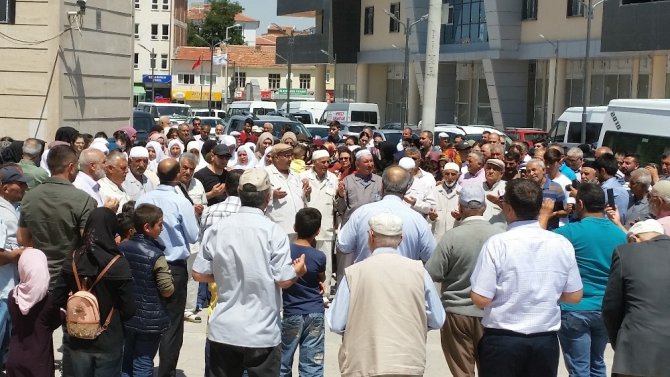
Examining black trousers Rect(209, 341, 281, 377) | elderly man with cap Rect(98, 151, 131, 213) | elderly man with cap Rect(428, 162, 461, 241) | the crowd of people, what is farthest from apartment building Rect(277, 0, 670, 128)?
black trousers Rect(209, 341, 281, 377)

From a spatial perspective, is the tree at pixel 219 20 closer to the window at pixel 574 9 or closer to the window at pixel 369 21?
the window at pixel 369 21

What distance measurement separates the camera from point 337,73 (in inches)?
3068

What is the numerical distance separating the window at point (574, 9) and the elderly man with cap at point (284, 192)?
4170cm

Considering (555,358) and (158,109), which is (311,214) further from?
(158,109)

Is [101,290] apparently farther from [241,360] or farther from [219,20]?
[219,20]

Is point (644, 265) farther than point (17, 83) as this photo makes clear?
No

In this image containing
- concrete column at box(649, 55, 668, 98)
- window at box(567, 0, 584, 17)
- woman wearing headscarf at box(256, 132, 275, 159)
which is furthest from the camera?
window at box(567, 0, 584, 17)

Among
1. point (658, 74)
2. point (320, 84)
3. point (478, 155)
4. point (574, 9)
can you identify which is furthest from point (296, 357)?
point (320, 84)

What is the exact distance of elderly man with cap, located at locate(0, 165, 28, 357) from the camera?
7.67 meters

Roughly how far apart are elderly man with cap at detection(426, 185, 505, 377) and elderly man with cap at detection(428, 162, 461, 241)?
4.51m

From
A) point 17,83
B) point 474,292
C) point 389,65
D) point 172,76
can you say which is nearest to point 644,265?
point 474,292

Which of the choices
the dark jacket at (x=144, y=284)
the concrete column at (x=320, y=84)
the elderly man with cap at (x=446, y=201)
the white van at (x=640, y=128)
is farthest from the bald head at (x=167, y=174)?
the concrete column at (x=320, y=84)

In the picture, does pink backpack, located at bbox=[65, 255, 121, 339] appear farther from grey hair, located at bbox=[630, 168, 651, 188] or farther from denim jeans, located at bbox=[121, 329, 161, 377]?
grey hair, located at bbox=[630, 168, 651, 188]

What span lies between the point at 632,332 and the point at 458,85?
61.4 metres
